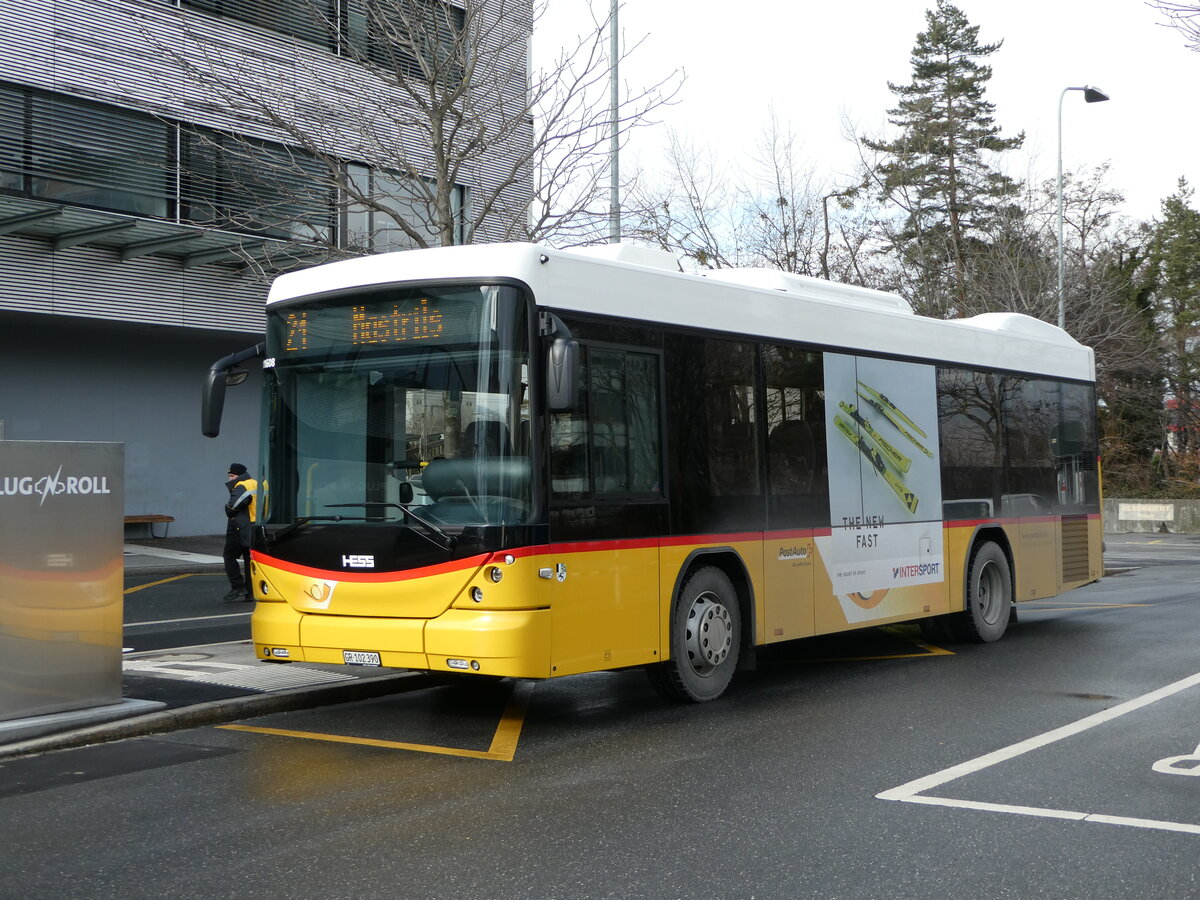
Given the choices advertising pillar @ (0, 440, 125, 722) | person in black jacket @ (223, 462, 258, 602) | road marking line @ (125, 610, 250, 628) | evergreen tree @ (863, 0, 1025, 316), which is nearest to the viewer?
advertising pillar @ (0, 440, 125, 722)

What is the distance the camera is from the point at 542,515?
25.7 ft

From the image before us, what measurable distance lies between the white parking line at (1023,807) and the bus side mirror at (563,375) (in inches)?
108

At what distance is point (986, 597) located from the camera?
12.9 m

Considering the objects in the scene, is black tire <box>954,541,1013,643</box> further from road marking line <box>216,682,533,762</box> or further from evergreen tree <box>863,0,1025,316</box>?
evergreen tree <box>863,0,1025,316</box>

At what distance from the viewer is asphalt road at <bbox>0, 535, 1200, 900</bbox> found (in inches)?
202

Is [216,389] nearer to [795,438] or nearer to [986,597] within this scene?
[795,438]

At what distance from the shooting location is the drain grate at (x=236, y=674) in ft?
31.4

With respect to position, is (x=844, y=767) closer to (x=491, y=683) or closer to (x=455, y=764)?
(x=455, y=764)

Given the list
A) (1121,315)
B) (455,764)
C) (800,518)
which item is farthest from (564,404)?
(1121,315)

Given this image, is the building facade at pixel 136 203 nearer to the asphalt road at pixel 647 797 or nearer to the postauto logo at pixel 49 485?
the postauto logo at pixel 49 485

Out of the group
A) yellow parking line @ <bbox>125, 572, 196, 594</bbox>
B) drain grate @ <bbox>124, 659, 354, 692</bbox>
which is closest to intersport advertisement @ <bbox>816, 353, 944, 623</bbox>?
drain grate @ <bbox>124, 659, 354, 692</bbox>

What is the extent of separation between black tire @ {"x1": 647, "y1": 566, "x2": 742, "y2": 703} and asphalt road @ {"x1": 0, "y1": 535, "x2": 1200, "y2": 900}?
7.1 inches

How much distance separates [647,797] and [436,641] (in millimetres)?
1940

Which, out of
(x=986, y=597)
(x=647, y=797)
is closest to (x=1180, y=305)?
(x=986, y=597)
